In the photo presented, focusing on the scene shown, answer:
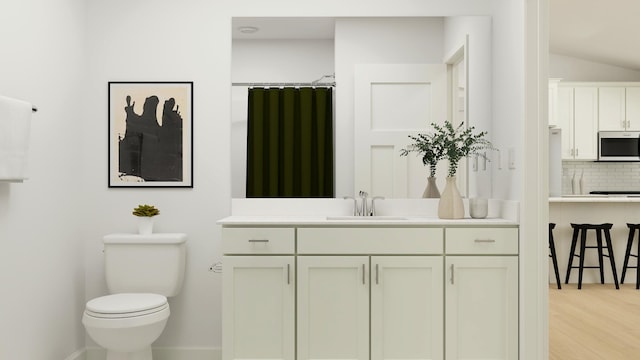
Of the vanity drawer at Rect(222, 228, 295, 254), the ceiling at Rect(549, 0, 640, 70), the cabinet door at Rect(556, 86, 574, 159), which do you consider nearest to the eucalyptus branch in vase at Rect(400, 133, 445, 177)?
the vanity drawer at Rect(222, 228, 295, 254)

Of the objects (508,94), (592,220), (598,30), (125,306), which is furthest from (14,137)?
(598,30)

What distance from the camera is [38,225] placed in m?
2.82

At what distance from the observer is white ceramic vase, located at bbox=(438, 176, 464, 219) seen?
310cm

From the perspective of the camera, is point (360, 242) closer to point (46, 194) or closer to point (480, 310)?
point (480, 310)

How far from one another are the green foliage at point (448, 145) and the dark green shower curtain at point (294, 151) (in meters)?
0.50

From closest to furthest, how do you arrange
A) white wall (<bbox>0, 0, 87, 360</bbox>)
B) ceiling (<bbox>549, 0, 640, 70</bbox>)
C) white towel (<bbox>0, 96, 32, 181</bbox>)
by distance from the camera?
white towel (<bbox>0, 96, 32, 181</bbox>)
white wall (<bbox>0, 0, 87, 360</bbox>)
ceiling (<bbox>549, 0, 640, 70</bbox>)

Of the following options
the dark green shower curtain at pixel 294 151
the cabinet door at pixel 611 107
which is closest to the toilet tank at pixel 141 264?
the dark green shower curtain at pixel 294 151

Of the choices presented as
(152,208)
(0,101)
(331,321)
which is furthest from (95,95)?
(331,321)

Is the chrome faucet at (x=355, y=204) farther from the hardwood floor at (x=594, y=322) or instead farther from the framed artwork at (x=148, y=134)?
the hardwood floor at (x=594, y=322)

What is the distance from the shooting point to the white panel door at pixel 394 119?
339 cm

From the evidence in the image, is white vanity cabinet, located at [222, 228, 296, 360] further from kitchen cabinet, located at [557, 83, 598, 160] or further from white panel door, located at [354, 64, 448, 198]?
kitchen cabinet, located at [557, 83, 598, 160]

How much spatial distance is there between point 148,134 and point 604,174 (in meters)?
6.34

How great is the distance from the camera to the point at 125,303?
9.09 ft

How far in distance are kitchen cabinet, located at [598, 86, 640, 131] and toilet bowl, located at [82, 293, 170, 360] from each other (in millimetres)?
6321
